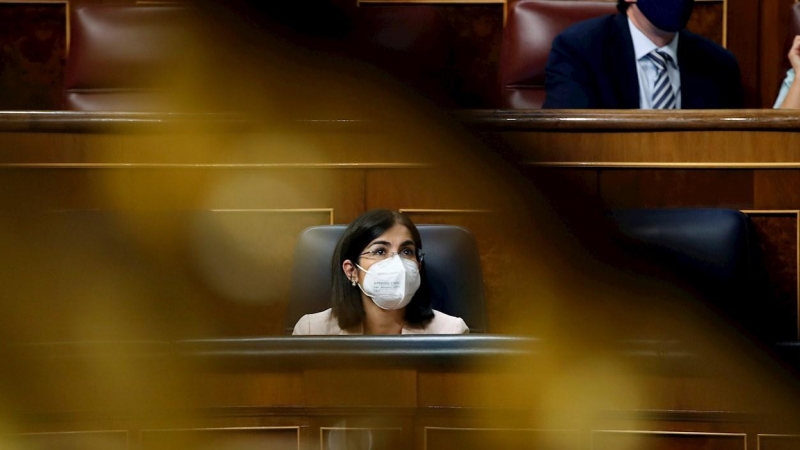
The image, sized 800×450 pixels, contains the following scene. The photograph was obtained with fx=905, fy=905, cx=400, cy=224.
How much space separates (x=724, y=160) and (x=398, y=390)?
918mm

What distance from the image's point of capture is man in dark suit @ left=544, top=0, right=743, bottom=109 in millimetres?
1156

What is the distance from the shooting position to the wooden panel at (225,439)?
0.14 meters

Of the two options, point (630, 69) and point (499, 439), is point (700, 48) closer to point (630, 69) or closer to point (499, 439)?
point (630, 69)

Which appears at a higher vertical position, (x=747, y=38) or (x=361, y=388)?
(x=747, y=38)

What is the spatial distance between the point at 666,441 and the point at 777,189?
36.0 inches

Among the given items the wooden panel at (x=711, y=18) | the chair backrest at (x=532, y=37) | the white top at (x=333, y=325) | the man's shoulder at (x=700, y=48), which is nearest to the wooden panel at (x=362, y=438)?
the white top at (x=333, y=325)

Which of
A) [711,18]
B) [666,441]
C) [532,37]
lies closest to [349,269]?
[532,37]

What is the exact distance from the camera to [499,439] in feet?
0.56

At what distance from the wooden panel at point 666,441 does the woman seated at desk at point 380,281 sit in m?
0.72

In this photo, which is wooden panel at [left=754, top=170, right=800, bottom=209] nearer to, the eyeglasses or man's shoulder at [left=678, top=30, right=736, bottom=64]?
man's shoulder at [left=678, top=30, right=736, bottom=64]

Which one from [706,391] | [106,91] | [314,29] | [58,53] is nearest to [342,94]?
[314,29]

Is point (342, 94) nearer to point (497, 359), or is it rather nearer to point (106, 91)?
point (497, 359)

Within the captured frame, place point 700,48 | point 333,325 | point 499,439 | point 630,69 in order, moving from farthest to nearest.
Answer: point 700,48
point 630,69
point 333,325
point 499,439

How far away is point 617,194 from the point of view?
0.14 meters
